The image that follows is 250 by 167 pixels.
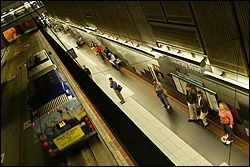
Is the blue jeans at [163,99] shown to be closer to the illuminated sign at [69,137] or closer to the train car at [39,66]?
the illuminated sign at [69,137]

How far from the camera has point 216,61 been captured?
6.05 m

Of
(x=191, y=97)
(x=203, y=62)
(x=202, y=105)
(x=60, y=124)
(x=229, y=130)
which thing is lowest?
(x=229, y=130)

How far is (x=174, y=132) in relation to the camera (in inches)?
361

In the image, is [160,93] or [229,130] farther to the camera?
[160,93]

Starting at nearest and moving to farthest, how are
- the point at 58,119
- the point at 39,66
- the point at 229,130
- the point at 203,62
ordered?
the point at 203,62, the point at 229,130, the point at 58,119, the point at 39,66

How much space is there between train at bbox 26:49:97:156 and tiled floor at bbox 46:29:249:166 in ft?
8.19

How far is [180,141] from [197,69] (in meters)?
2.85

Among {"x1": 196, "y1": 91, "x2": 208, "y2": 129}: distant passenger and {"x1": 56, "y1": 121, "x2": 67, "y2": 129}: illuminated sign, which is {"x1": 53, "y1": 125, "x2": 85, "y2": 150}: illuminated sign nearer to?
{"x1": 56, "y1": 121, "x2": 67, "y2": 129}: illuminated sign

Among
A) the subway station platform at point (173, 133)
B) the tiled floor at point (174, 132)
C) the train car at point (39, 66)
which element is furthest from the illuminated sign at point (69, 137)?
the train car at point (39, 66)

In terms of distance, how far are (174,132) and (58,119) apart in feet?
15.3

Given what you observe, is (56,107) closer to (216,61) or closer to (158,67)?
(158,67)

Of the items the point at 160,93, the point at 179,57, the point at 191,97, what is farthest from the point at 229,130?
the point at 160,93

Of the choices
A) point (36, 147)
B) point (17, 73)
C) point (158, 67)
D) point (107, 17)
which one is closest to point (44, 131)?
point (36, 147)

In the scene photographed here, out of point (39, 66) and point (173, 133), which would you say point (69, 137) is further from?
point (39, 66)
